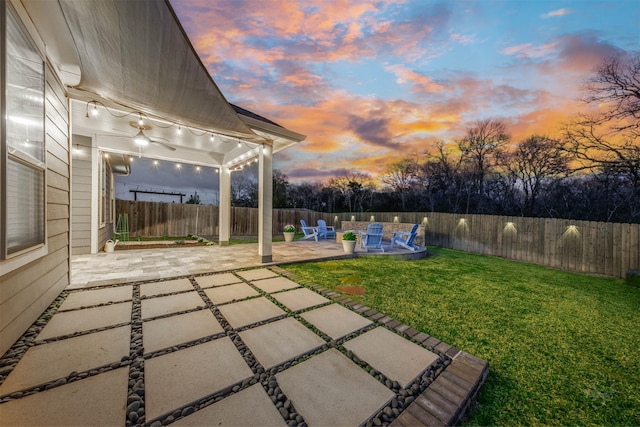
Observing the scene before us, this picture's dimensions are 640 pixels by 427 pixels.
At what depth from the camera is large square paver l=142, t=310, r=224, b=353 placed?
201 cm

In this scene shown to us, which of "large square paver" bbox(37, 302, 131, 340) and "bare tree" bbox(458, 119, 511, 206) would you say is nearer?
"large square paver" bbox(37, 302, 131, 340)

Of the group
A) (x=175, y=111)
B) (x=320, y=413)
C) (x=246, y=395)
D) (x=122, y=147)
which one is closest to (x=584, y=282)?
(x=320, y=413)

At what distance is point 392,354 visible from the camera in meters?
1.95

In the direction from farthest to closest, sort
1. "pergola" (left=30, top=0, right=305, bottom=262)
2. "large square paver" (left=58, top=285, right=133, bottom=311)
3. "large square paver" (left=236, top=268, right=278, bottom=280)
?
"large square paver" (left=236, top=268, right=278, bottom=280), "large square paver" (left=58, top=285, right=133, bottom=311), "pergola" (left=30, top=0, right=305, bottom=262)

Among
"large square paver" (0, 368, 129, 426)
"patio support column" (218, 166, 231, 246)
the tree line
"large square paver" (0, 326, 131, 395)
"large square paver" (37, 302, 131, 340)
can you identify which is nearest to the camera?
"large square paver" (0, 368, 129, 426)

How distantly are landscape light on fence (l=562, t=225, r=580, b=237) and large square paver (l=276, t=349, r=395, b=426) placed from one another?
856 centimetres

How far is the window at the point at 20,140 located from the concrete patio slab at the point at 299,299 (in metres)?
2.50

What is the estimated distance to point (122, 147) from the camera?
20.3 feet

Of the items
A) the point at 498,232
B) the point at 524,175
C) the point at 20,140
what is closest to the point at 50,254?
the point at 20,140

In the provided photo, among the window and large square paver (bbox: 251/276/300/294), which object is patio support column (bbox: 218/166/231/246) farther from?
the window

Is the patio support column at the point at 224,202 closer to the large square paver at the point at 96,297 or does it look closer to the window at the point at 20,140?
the large square paver at the point at 96,297

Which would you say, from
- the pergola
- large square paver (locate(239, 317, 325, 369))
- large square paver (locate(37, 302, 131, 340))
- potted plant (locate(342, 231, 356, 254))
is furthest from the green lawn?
the pergola

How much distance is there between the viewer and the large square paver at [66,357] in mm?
1523

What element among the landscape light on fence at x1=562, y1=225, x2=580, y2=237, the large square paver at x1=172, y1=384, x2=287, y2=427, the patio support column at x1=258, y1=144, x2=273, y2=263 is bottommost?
the large square paver at x1=172, y1=384, x2=287, y2=427
